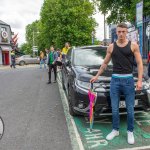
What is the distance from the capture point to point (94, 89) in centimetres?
564

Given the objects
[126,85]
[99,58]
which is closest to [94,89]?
[126,85]

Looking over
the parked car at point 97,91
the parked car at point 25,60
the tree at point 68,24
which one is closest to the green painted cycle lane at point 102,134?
the parked car at point 97,91

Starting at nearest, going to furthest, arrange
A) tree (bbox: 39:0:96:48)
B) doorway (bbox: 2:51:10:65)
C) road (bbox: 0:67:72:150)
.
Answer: road (bbox: 0:67:72:150)
tree (bbox: 39:0:96:48)
doorway (bbox: 2:51:10:65)

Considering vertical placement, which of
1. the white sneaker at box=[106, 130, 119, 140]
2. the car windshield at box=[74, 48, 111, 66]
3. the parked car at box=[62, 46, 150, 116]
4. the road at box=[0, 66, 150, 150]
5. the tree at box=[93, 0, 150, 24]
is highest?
the tree at box=[93, 0, 150, 24]

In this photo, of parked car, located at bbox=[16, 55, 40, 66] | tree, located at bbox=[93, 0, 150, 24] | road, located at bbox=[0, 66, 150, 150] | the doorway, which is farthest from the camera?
the doorway

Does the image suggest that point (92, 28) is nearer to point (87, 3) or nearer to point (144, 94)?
point (87, 3)

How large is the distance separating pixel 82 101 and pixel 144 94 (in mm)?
1191

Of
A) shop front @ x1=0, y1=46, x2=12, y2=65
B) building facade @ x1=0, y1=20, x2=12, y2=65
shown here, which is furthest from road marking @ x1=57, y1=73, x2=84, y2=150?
building facade @ x1=0, y1=20, x2=12, y2=65

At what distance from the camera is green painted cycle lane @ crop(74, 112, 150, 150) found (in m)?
4.77

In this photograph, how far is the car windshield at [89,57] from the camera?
24.2 ft

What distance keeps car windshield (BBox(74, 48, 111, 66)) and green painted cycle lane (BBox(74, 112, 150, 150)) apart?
4.95 ft

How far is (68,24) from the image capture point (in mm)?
37375

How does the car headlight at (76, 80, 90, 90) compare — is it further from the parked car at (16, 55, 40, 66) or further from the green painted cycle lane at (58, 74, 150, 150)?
the parked car at (16, 55, 40, 66)

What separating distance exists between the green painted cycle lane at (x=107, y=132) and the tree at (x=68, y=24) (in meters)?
30.0
